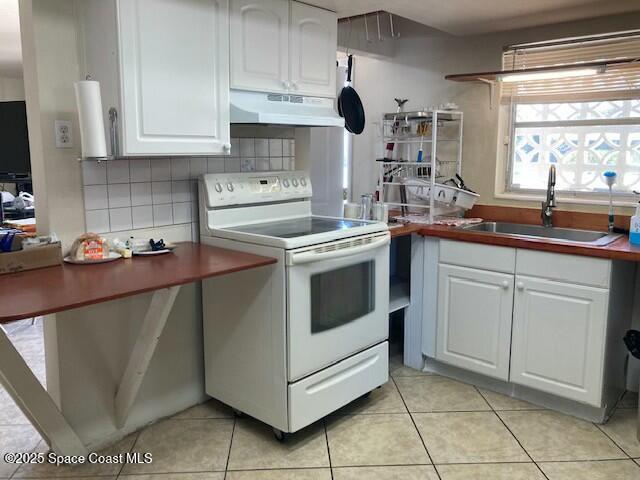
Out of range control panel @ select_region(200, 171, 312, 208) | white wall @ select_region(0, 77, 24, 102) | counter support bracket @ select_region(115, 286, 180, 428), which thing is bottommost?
counter support bracket @ select_region(115, 286, 180, 428)

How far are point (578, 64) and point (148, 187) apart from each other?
218 cm

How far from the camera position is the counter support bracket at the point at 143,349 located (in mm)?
2078

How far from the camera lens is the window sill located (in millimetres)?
2900

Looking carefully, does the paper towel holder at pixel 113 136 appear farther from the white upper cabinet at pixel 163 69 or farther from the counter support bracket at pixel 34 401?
the counter support bracket at pixel 34 401

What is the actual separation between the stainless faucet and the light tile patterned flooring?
1022 millimetres

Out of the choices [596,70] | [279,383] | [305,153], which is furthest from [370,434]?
[596,70]

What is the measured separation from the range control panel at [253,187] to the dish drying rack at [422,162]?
0.70 meters

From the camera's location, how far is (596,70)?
2689 millimetres

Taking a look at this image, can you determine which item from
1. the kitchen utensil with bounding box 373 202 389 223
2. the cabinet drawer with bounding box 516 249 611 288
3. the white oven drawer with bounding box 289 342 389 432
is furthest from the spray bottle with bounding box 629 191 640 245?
the white oven drawer with bounding box 289 342 389 432

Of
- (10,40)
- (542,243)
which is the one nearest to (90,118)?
(542,243)

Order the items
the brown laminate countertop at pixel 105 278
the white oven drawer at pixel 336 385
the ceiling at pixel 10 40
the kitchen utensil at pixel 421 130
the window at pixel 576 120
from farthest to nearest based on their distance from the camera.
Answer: the ceiling at pixel 10 40
the kitchen utensil at pixel 421 130
the window at pixel 576 120
the white oven drawer at pixel 336 385
the brown laminate countertop at pixel 105 278

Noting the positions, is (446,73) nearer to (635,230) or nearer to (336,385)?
(635,230)

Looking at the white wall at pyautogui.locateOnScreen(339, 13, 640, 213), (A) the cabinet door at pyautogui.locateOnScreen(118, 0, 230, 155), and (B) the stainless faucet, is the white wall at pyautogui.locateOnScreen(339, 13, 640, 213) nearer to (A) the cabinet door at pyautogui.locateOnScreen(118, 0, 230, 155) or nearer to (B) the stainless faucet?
(B) the stainless faucet

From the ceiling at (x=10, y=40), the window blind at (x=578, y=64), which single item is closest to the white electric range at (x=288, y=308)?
the window blind at (x=578, y=64)
